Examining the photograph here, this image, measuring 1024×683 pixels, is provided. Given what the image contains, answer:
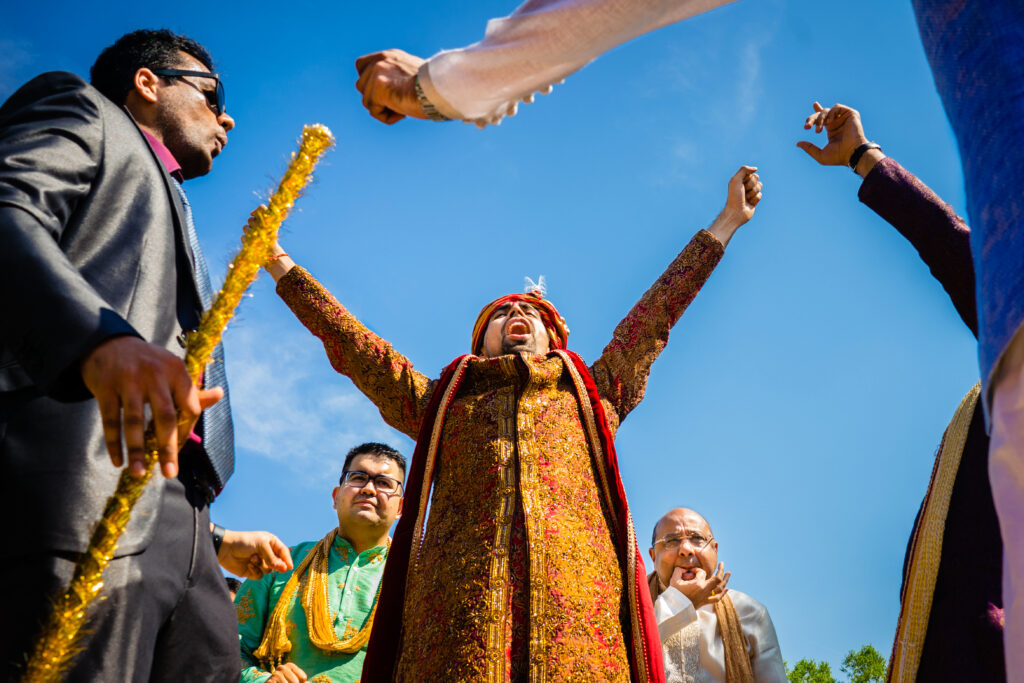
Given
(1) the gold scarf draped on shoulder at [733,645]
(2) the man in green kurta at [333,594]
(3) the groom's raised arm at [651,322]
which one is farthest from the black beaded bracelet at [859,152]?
A: (2) the man in green kurta at [333,594]

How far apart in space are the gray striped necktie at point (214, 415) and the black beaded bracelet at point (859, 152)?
2.51 meters

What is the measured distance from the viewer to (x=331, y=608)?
4.47 metres

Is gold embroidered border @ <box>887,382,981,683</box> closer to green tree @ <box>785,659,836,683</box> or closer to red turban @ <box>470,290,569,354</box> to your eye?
red turban @ <box>470,290,569,354</box>

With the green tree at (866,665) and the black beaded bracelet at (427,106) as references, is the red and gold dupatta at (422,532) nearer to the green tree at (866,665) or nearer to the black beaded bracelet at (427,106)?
the black beaded bracelet at (427,106)

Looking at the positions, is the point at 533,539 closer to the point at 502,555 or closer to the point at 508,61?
the point at 502,555

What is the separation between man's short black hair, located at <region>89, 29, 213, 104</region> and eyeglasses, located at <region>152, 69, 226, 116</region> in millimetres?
37

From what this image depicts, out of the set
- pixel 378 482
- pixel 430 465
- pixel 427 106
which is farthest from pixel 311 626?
pixel 427 106

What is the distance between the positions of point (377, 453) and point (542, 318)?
57.1 inches

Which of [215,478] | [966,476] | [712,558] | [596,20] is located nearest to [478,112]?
[596,20]

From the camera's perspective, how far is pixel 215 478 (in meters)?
1.80

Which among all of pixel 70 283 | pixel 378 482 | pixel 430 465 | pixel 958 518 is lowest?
pixel 70 283

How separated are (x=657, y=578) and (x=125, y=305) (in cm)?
408

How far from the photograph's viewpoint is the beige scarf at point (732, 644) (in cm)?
425

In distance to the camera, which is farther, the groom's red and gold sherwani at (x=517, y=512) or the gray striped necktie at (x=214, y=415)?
the groom's red and gold sherwani at (x=517, y=512)
